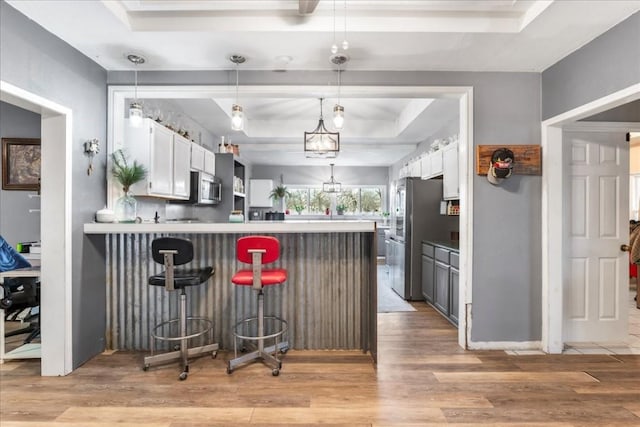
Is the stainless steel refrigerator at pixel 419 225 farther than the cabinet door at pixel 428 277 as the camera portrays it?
Yes

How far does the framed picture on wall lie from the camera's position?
12.1 ft

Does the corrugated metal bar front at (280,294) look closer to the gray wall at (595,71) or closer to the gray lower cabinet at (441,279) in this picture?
the gray lower cabinet at (441,279)

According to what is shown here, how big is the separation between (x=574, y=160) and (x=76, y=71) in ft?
14.4

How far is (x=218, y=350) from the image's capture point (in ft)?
10.0

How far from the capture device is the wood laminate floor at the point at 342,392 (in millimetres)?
2059

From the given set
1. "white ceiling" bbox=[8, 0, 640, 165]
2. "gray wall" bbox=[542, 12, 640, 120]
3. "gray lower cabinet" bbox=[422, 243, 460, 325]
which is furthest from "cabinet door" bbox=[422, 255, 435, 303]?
"white ceiling" bbox=[8, 0, 640, 165]

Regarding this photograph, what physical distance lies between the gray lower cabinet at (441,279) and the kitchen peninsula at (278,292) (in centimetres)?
126

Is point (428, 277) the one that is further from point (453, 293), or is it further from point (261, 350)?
point (261, 350)

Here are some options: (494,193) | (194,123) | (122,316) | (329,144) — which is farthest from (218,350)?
(194,123)

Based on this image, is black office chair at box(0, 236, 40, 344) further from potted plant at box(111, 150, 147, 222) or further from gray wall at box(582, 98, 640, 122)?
gray wall at box(582, 98, 640, 122)

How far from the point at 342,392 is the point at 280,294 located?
1.02 meters

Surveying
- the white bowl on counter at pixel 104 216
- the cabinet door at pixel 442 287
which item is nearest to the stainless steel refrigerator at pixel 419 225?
the cabinet door at pixel 442 287

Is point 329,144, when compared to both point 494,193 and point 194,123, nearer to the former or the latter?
point 494,193

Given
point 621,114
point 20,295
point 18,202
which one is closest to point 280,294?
point 20,295
